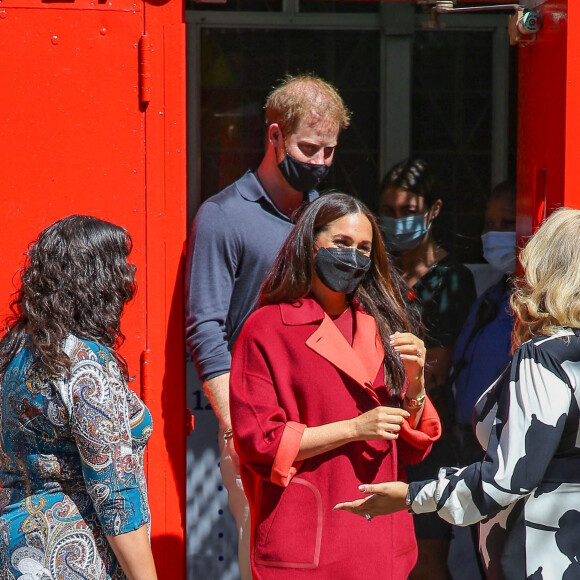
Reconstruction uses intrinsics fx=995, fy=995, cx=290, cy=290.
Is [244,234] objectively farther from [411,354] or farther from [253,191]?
[411,354]

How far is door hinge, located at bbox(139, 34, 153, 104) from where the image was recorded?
3.37 metres

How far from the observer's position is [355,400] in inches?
116

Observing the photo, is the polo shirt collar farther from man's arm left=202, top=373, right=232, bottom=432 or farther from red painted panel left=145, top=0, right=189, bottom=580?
man's arm left=202, top=373, right=232, bottom=432

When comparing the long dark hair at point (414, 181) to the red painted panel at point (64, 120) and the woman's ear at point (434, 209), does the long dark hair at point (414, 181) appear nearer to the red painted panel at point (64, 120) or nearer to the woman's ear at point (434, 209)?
the woman's ear at point (434, 209)

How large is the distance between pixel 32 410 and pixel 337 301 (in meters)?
1.05

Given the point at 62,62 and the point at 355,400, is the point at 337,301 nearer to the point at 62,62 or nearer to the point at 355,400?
the point at 355,400

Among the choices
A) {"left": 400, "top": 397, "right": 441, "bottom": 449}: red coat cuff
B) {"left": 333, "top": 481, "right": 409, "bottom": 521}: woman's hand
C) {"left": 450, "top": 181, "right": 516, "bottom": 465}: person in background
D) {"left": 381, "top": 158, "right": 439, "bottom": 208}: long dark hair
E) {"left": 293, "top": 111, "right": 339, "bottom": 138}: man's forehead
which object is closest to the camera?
{"left": 333, "top": 481, "right": 409, "bottom": 521}: woman's hand

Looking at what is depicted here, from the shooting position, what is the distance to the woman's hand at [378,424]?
2783 mm

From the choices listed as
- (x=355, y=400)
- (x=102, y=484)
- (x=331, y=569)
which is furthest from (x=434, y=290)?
(x=102, y=484)

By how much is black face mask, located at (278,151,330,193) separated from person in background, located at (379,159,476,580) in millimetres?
896

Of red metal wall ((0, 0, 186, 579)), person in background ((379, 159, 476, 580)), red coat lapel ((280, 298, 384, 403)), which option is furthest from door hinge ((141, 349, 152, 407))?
person in background ((379, 159, 476, 580))

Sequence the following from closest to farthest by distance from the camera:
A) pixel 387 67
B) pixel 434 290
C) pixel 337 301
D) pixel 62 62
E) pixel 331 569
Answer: pixel 331 569 → pixel 337 301 → pixel 62 62 → pixel 434 290 → pixel 387 67

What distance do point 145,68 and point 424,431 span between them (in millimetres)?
1527

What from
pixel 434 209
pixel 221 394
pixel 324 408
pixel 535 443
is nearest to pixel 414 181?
pixel 434 209
